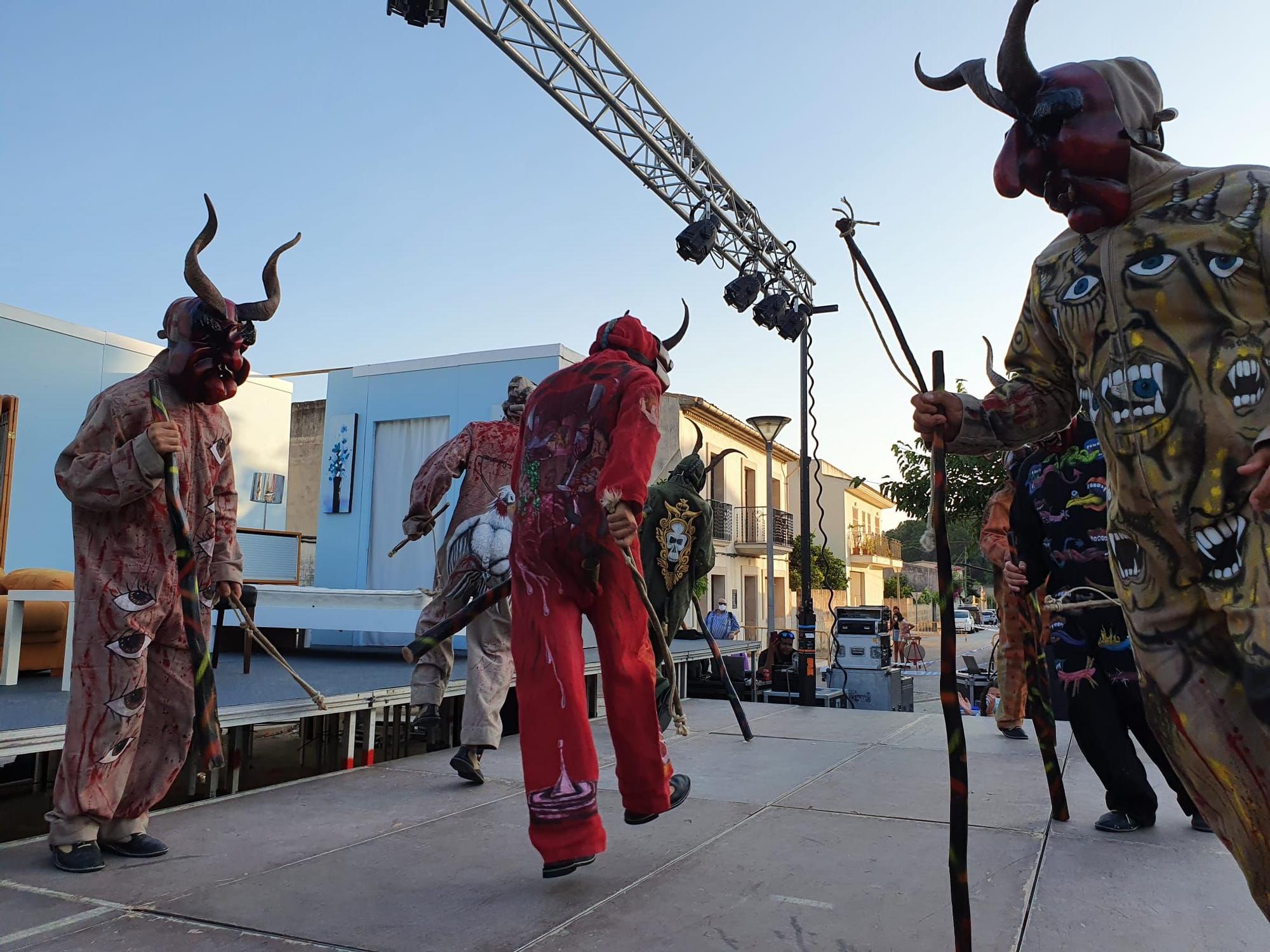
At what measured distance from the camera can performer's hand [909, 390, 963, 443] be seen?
6.40ft

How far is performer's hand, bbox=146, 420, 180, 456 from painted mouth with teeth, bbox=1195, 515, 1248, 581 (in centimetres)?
267

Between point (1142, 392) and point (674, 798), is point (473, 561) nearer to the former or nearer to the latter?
point (674, 798)

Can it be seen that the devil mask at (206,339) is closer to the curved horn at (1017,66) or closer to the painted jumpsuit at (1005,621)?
the curved horn at (1017,66)

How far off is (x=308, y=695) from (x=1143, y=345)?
13.0ft

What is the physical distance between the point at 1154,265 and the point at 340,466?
1062 cm

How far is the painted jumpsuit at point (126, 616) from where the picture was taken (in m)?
2.68

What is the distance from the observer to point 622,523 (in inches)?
98.1

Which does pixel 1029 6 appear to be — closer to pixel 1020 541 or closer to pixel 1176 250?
pixel 1176 250

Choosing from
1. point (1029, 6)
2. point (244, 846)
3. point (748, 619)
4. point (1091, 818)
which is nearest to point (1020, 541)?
point (1091, 818)

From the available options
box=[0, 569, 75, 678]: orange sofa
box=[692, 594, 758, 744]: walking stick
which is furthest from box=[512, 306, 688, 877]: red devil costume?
box=[0, 569, 75, 678]: orange sofa

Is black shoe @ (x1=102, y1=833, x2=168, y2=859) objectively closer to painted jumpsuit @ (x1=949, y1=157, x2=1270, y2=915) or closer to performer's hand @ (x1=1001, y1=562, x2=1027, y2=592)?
painted jumpsuit @ (x1=949, y1=157, x2=1270, y2=915)

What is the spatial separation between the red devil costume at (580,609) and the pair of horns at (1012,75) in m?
1.23

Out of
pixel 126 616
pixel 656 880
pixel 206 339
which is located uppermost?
pixel 206 339

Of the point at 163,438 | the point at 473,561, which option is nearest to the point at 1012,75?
the point at 163,438
